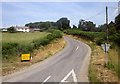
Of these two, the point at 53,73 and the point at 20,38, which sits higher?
the point at 20,38

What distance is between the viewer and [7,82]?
1797 cm

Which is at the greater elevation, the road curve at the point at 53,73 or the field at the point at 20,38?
the field at the point at 20,38

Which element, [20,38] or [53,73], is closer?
[53,73]

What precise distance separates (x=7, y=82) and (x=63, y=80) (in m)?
4.08

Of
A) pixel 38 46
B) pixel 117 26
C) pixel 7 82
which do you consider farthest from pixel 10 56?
pixel 117 26

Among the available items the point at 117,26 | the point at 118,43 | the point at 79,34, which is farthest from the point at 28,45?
the point at 79,34

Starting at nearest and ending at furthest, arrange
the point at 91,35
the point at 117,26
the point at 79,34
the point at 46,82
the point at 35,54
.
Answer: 1. the point at 46,82
2. the point at 35,54
3. the point at 117,26
4. the point at 91,35
5. the point at 79,34

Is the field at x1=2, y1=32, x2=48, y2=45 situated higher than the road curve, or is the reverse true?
the field at x1=2, y1=32, x2=48, y2=45

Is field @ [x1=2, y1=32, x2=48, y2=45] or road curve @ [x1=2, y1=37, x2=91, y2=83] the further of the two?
field @ [x1=2, y1=32, x2=48, y2=45]

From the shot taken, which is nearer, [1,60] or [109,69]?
[109,69]

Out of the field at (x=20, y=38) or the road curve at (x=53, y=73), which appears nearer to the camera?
the road curve at (x=53, y=73)

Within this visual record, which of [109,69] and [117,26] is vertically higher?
[117,26]

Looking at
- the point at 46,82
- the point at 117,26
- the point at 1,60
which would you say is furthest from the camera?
the point at 117,26

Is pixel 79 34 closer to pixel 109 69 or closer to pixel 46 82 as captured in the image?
pixel 109 69
